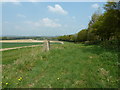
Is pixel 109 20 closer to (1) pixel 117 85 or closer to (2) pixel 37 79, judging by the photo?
(1) pixel 117 85

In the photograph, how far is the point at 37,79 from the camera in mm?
3043

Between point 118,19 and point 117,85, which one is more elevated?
point 118,19

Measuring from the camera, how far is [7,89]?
2539 millimetres

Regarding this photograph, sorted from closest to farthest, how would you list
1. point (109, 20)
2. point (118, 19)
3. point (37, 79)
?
point (37, 79) → point (118, 19) → point (109, 20)

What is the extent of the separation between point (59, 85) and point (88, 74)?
1.19m

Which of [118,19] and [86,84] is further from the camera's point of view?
[118,19]

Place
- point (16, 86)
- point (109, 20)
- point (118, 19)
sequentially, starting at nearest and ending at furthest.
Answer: point (16, 86), point (118, 19), point (109, 20)

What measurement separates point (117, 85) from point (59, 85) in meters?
1.64

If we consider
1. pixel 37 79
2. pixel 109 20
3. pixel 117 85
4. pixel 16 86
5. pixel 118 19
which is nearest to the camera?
pixel 117 85

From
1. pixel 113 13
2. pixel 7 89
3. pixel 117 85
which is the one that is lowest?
pixel 7 89

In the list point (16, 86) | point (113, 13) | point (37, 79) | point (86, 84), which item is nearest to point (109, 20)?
point (113, 13)

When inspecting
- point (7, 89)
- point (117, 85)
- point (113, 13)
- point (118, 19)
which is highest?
point (113, 13)

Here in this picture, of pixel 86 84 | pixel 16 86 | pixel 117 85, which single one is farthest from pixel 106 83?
pixel 16 86

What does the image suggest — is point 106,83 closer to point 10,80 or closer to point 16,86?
point 16,86
